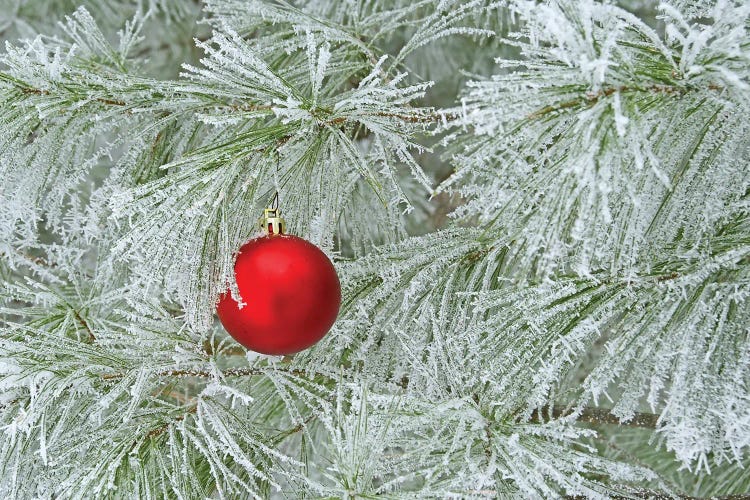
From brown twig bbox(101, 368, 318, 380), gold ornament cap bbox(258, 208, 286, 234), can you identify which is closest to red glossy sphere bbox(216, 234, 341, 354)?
gold ornament cap bbox(258, 208, 286, 234)

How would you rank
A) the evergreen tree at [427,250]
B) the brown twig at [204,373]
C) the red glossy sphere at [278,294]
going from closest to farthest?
the evergreen tree at [427,250]
the red glossy sphere at [278,294]
the brown twig at [204,373]

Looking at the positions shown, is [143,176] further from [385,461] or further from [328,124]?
[385,461]

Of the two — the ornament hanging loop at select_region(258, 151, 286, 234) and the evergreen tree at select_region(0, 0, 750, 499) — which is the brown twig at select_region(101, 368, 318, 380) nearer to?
the evergreen tree at select_region(0, 0, 750, 499)

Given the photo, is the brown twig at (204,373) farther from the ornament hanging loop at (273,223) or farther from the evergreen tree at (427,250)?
the ornament hanging loop at (273,223)

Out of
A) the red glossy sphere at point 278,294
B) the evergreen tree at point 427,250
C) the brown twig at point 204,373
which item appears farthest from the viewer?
the brown twig at point 204,373

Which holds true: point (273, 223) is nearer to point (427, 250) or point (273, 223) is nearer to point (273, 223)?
point (273, 223)

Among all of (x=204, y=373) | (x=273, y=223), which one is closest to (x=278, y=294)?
(x=273, y=223)

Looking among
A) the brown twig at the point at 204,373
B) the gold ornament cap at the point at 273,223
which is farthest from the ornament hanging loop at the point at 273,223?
the brown twig at the point at 204,373
